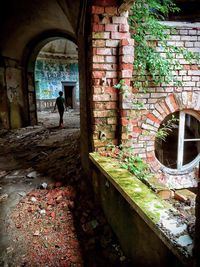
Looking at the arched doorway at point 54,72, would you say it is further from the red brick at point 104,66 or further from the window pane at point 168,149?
the red brick at point 104,66

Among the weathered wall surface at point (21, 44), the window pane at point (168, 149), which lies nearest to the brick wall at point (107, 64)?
the window pane at point (168, 149)

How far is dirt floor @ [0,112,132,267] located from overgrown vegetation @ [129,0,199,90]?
185 centimetres

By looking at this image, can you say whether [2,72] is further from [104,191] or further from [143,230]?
[143,230]

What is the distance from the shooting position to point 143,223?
152 cm

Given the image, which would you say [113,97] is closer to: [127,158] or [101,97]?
[101,97]

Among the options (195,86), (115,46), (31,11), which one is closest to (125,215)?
(115,46)

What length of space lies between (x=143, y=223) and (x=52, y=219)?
158 cm

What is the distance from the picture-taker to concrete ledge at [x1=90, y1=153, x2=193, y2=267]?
A: 1.16 metres

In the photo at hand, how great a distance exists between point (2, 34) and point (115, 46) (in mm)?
4994

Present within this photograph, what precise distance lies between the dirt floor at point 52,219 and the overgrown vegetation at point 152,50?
1.85m

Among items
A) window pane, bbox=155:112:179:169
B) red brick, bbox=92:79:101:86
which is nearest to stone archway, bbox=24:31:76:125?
window pane, bbox=155:112:179:169

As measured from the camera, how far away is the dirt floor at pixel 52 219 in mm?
2223

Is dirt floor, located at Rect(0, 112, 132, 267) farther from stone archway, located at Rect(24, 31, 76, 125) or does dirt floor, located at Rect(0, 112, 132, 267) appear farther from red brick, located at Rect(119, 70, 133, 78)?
stone archway, located at Rect(24, 31, 76, 125)

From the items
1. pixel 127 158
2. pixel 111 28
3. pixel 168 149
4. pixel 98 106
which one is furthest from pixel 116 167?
pixel 168 149
